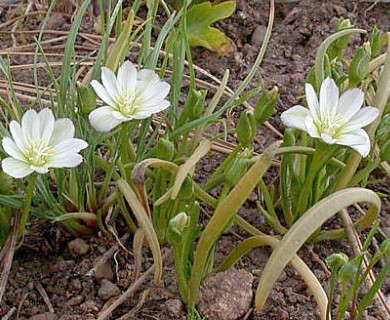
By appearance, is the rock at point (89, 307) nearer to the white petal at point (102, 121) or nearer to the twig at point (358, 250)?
the white petal at point (102, 121)

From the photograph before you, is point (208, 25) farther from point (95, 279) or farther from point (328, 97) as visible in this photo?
point (95, 279)

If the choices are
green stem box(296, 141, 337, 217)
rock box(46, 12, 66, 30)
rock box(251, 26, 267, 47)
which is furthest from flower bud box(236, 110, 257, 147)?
rock box(46, 12, 66, 30)

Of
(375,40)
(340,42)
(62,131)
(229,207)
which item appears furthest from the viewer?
(340,42)

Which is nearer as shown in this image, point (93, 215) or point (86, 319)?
point (86, 319)

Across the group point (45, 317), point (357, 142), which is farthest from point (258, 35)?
point (45, 317)

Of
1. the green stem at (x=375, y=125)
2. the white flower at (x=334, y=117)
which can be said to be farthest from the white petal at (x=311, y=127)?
the green stem at (x=375, y=125)

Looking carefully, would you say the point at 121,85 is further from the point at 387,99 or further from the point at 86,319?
the point at 387,99

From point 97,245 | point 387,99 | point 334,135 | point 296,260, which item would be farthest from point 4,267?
point 387,99
